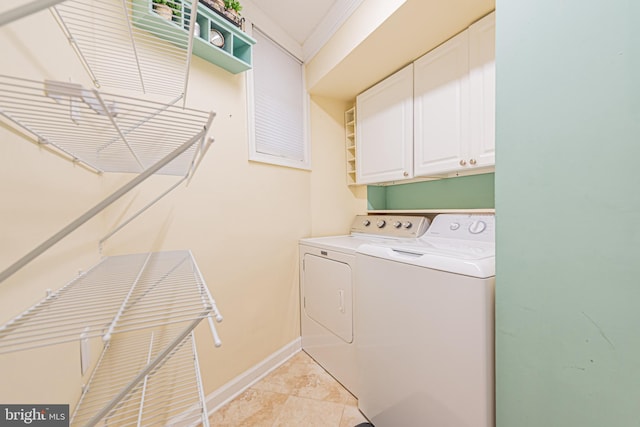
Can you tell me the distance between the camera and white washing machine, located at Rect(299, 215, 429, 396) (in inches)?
64.3

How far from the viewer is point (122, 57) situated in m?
1.11

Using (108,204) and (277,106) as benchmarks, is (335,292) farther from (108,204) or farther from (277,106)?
(277,106)

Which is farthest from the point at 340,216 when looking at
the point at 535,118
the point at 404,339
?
the point at 535,118

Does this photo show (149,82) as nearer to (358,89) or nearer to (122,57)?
(122,57)

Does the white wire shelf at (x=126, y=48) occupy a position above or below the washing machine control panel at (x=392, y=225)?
above

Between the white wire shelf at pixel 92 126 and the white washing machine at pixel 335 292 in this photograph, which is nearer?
the white wire shelf at pixel 92 126

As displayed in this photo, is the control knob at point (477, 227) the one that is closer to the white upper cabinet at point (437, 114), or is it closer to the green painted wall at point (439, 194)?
the green painted wall at point (439, 194)

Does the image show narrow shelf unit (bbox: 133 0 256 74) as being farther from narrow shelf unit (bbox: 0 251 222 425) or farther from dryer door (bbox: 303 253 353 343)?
dryer door (bbox: 303 253 353 343)

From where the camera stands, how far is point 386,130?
2.02 meters

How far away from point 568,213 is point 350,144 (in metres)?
2.02

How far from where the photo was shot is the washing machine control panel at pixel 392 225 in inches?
75.1

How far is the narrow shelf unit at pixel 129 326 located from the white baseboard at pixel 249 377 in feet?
0.61

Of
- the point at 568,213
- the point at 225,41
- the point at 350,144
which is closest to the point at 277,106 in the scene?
the point at 225,41

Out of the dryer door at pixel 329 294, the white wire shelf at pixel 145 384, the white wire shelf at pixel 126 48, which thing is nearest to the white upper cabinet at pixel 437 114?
the dryer door at pixel 329 294
